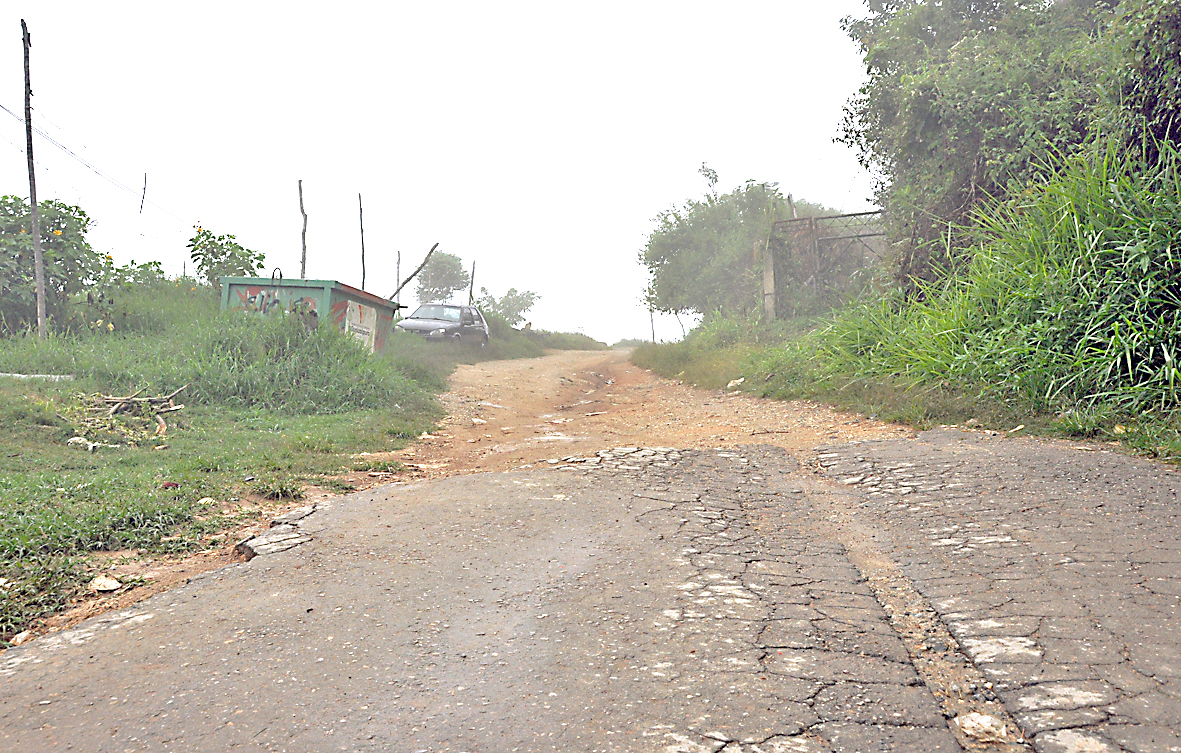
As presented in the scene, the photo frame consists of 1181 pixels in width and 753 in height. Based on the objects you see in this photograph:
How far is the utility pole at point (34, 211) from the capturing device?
38.4ft

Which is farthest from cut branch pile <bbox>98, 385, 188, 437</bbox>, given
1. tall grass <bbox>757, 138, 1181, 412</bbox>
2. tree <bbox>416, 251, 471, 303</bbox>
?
tree <bbox>416, 251, 471, 303</bbox>

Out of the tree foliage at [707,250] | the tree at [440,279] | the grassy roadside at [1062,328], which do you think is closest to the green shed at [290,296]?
the grassy roadside at [1062,328]

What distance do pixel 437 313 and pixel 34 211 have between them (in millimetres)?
8647

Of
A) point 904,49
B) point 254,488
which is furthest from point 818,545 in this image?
point 904,49

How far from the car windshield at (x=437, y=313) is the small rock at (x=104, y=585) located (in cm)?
1575

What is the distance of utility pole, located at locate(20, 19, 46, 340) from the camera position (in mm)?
11713

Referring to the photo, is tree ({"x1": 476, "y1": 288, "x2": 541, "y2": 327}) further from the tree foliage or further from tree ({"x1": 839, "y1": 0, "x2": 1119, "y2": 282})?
tree ({"x1": 839, "y1": 0, "x2": 1119, "y2": 282})

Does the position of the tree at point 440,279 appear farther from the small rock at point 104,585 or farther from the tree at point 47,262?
the small rock at point 104,585

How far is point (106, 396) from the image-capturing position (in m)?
7.88

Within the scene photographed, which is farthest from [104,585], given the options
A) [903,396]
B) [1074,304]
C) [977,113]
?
[977,113]

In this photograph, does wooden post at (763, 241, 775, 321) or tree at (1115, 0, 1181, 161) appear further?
wooden post at (763, 241, 775, 321)

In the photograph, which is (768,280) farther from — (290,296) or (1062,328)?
(1062,328)

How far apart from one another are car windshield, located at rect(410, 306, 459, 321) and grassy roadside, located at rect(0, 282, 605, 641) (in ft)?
16.3

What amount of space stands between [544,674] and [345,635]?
0.80m
